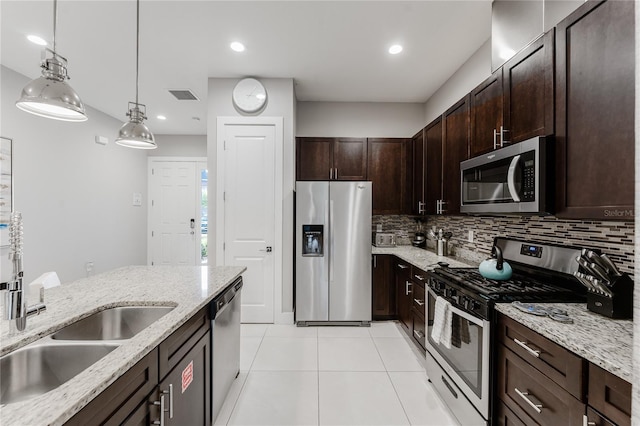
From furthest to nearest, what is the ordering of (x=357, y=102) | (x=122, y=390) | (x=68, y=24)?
(x=357, y=102) < (x=68, y=24) < (x=122, y=390)

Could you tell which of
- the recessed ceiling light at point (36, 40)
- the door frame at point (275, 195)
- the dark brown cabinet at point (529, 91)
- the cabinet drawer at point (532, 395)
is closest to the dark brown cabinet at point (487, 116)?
the dark brown cabinet at point (529, 91)

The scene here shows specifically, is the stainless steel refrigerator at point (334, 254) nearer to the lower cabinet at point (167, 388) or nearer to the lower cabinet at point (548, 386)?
the lower cabinet at point (167, 388)

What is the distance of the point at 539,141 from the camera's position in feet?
5.10

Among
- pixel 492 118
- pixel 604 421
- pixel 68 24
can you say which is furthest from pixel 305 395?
pixel 68 24

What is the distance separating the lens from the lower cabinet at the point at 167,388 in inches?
33.7

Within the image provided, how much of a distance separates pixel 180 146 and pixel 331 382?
5.51 m

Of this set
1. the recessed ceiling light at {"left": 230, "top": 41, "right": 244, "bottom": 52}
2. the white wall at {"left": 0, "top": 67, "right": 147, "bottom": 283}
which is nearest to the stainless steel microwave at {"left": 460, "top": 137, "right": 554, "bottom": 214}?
the recessed ceiling light at {"left": 230, "top": 41, "right": 244, "bottom": 52}

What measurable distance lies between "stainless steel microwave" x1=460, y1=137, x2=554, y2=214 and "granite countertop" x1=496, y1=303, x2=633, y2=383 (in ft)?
1.84

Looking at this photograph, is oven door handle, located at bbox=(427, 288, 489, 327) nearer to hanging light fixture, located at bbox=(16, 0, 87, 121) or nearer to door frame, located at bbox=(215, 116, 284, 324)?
door frame, located at bbox=(215, 116, 284, 324)

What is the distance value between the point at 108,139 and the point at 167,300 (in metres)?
4.76

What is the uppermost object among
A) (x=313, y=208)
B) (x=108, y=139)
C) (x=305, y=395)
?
(x=108, y=139)

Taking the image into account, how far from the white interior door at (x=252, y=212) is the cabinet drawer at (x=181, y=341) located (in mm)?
1809

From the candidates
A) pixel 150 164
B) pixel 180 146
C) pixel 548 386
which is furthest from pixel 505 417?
pixel 150 164

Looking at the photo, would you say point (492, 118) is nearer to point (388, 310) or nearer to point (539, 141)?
point (539, 141)
